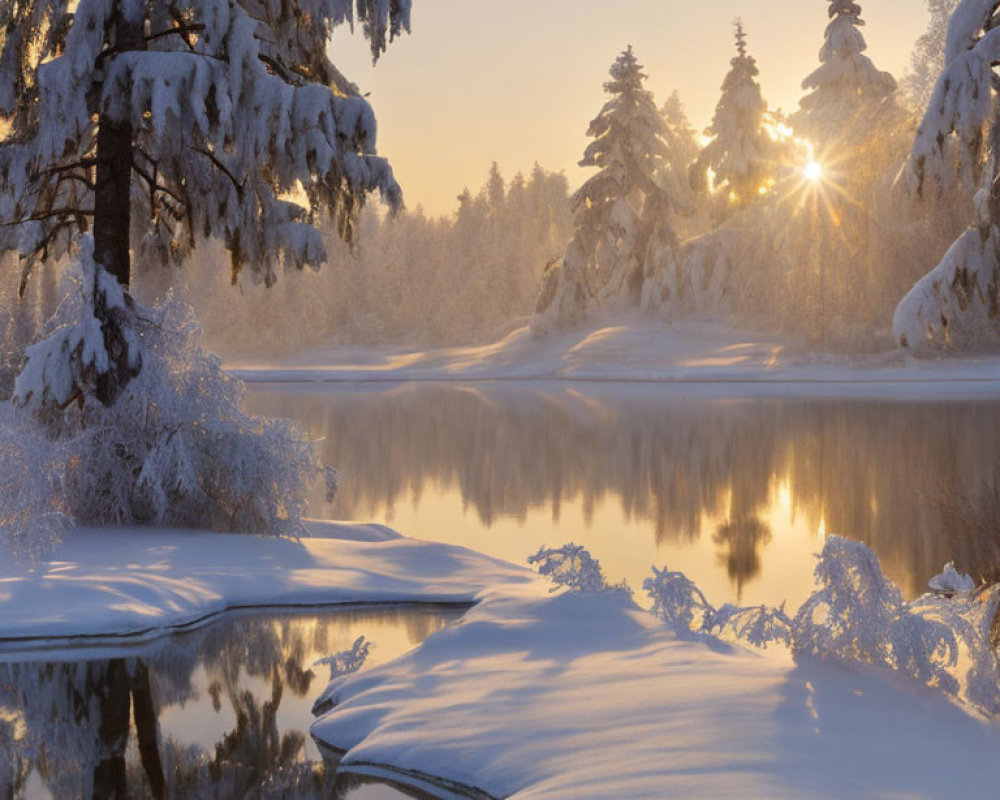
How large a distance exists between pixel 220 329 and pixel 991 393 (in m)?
60.7

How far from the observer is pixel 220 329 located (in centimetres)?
8250

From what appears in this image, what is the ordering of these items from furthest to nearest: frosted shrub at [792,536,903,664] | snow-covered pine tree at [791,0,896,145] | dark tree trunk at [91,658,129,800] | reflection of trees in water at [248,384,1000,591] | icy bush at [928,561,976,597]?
snow-covered pine tree at [791,0,896,145]
reflection of trees in water at [248,384,1000,591]
icy bush at [928,561,976,597]
frosted shrub at [792,536,903,664]
dark tree trunk at [91,658,129,800]

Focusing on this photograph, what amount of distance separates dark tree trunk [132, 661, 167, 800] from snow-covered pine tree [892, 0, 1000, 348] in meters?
5.26

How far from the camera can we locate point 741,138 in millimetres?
50031

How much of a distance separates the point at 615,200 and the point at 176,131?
4039 cm

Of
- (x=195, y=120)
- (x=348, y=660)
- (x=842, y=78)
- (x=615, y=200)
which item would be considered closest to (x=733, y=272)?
(x=615, y=200)

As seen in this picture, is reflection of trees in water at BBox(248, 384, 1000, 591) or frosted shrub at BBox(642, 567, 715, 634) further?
reflection of trees in water at BBox(248, 384, 1000, 591)

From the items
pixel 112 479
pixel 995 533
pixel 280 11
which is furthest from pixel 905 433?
pixel 112 479

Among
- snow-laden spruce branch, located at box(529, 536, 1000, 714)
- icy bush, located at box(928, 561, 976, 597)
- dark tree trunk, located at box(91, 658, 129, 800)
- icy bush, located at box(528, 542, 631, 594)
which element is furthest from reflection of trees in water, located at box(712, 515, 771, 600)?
dark tree trunk, located at box(91, 658, 129, 800)

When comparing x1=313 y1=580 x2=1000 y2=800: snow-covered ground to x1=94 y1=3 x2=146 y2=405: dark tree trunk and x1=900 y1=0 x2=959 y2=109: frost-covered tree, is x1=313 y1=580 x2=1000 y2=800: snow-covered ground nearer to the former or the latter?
x1=94 y1=3 x2=146 y2=405: dark tree trunk

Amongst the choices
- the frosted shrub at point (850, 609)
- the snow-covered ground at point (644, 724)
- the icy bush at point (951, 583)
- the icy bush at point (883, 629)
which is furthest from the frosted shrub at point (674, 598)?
the icy bush at point (951, 583)

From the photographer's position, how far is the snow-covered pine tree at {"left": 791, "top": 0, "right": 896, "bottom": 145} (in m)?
47.2

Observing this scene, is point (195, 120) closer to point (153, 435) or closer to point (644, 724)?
point (153, 435)

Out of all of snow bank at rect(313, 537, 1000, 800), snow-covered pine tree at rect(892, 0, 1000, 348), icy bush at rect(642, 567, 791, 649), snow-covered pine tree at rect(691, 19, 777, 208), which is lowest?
snow bank at rect(313, 537, 1000, 800)
